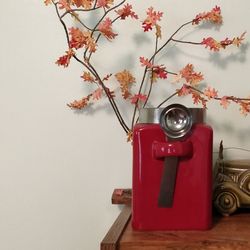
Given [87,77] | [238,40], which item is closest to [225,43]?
[238,40]

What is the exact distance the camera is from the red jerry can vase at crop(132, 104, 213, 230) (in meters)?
0.74

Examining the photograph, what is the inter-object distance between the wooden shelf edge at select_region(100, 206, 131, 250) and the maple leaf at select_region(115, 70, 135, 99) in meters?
0.34

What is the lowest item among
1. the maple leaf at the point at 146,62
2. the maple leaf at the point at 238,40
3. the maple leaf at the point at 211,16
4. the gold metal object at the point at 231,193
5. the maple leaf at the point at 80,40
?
the gold metal object at the point at 231,193

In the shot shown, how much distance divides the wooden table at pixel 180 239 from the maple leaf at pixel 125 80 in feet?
1.31

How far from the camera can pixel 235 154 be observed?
106 cm

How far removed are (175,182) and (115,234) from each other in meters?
0.15

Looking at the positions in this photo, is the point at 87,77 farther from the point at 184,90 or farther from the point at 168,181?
the point at 168,181

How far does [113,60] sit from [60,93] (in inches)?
7.2

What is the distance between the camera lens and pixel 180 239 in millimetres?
690

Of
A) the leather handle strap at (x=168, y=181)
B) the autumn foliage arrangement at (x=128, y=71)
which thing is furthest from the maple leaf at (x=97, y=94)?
the leather handle strap at (x=168, y=181)

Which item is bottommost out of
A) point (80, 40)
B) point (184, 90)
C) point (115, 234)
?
point (115, 234)

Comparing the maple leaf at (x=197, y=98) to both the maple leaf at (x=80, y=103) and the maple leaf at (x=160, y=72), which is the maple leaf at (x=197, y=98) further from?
the maple leaf at (x=80, y=103)

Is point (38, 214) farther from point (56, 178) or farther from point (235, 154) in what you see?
point (235, 154)

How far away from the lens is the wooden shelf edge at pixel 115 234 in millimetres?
663
